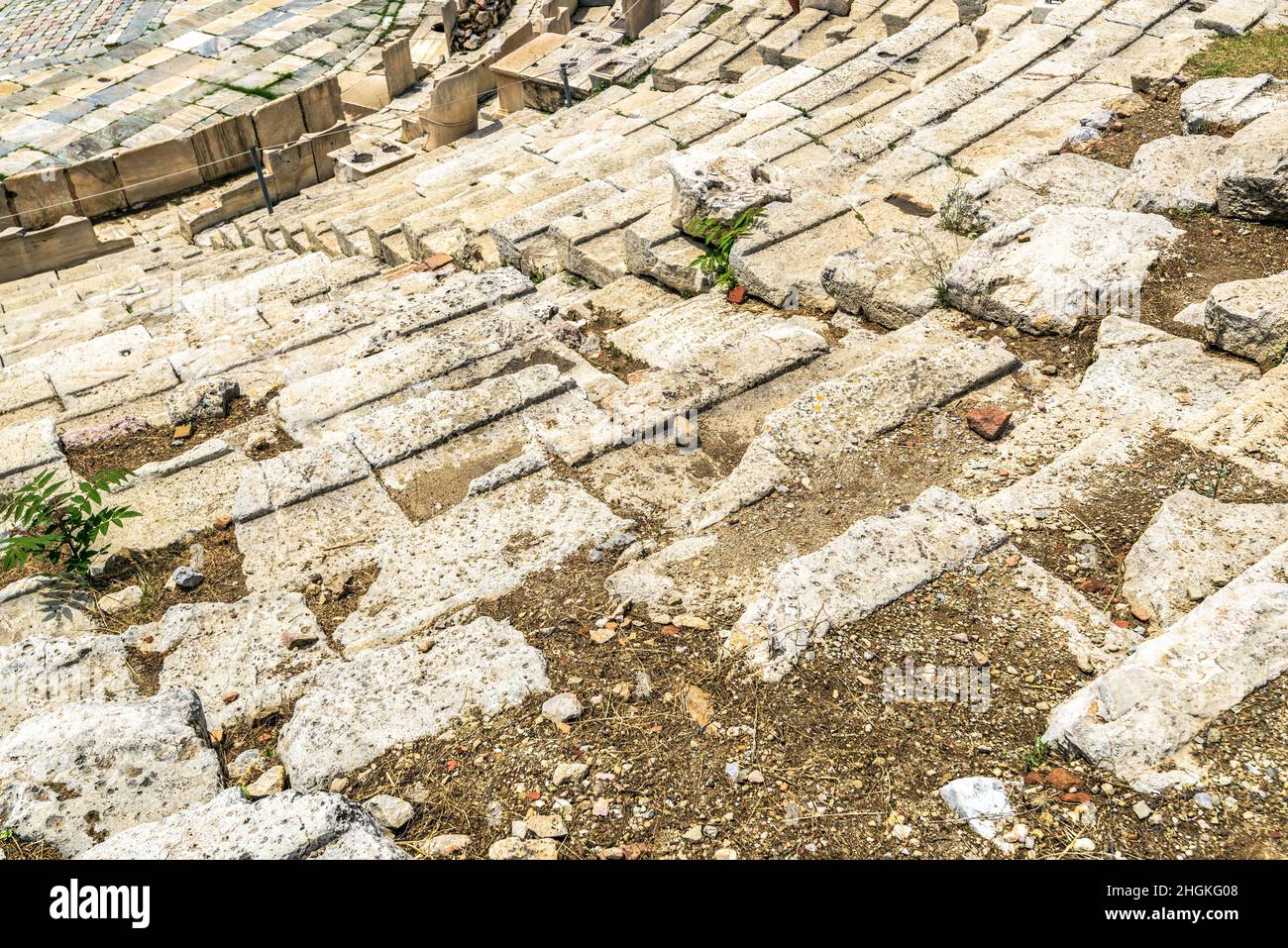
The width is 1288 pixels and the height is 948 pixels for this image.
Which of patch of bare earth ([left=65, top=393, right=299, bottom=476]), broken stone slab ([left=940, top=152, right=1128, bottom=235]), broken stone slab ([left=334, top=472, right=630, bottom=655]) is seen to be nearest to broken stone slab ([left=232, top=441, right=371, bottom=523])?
patch of bare earth ([left=65, top=393, right=299, bottom=476])

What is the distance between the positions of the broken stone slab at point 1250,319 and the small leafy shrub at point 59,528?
14.4ft

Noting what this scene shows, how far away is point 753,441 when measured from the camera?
13.2 ft

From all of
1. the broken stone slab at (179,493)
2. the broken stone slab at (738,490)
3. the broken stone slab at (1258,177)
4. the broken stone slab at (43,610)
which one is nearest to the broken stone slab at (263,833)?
the broken stone slab at (43,610)

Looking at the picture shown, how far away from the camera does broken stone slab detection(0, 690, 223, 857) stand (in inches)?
103

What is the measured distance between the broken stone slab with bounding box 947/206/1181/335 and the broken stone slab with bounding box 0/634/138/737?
3.87 meters

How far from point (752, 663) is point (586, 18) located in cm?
1518

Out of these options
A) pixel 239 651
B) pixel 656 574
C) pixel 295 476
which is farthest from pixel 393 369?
pixel 656 574

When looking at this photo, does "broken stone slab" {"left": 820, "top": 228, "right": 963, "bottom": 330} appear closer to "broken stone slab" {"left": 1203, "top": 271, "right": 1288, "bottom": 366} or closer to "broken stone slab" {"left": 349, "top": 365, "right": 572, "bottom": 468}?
"broken stone slab" {"left": 1203, "top": 271, "right": 1288, "bottom": 366}

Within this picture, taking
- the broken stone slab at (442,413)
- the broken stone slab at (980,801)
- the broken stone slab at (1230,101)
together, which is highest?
the broken stone slab at (1230,101)

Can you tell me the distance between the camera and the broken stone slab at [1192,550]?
2.93m

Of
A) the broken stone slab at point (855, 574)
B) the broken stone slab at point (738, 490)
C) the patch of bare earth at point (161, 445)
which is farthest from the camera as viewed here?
the patch of bare earth at point (161, 445)

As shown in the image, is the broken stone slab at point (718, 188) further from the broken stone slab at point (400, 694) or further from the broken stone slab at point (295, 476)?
the broken stone slab at point (400, 694)

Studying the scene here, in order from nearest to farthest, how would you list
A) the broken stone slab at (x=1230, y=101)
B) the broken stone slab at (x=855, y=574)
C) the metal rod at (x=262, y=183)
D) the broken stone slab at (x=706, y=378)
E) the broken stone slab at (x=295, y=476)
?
1. the broken stone slab at (x=855, y=574)
2. the broken stone slab at (x=295, y=476)
3. the broken stone slab at (x=706, y=378)
4. the broken stone slab at (x=1230, y=101)
5. the metal rod at (x=262, y=183)

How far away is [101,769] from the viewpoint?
2729mm
